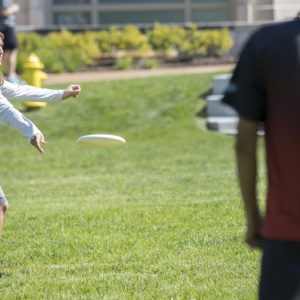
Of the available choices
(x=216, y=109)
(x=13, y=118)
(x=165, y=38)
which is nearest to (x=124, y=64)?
(x=165, y=38)

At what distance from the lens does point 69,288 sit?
4.30 meters

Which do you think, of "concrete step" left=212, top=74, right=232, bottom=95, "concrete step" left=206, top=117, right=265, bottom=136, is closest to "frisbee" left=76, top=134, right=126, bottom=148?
"concrete step" left=206, top=117, right=265, bottom=136

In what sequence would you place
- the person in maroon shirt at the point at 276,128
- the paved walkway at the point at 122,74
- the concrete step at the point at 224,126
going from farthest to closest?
Answer: the paved walkway at the point at 122,74 < the concrete step at the point at 224,126 < the person in maroon shirt at the point at 276,128

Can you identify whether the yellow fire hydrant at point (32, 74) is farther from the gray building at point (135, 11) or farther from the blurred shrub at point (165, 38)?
the gray building at point (135, 11)

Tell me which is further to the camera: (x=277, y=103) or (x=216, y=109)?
(x=216, y=109)

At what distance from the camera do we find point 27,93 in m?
4.61

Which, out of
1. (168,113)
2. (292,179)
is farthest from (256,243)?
A: (168,113)

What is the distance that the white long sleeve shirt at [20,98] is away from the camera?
4.04 meters

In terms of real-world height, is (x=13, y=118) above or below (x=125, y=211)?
above

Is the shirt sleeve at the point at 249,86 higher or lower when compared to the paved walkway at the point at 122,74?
higher

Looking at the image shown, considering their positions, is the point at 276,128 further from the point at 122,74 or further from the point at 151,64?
the point at 151,64

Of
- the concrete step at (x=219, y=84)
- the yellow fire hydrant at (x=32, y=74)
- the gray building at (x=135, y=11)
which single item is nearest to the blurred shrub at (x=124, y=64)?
the concrete step at (x=219, y=84)

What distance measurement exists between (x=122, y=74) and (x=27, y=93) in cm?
1261

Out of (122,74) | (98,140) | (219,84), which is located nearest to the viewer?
(98,140)
